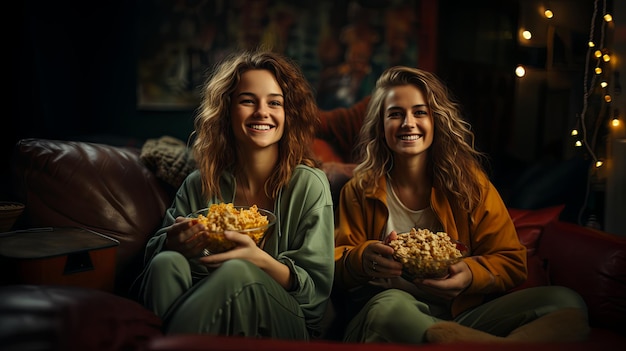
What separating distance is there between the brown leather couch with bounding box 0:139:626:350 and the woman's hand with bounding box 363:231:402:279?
0.22 metres

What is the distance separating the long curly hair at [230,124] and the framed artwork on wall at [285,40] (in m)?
0.89

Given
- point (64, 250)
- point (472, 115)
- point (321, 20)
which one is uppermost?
point (321, 20)

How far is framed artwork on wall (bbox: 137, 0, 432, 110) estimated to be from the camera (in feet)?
7.88

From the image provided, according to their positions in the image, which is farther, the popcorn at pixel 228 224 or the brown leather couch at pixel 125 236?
the popcorn at pixel 228 224

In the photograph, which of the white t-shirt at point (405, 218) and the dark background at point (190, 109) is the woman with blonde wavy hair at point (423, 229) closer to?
the white t-shirt at point (405, 218)

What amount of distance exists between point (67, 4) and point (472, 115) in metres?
1.96

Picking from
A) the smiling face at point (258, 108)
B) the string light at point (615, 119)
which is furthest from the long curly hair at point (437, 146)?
the string light at point (615, 119)

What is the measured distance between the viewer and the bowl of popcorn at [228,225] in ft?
3.87

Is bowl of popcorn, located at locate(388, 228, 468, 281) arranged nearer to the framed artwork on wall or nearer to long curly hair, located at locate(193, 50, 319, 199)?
long curly hair, located at locate(193, 50, 319, 199)

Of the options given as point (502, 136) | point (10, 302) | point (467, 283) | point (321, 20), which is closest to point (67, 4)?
point (321, 20)

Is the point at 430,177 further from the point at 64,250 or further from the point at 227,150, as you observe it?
the point at 64,250

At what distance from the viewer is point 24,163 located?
60.6 inches

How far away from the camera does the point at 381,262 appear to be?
4.02 ft

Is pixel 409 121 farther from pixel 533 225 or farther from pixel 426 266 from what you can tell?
pixel 533 225
